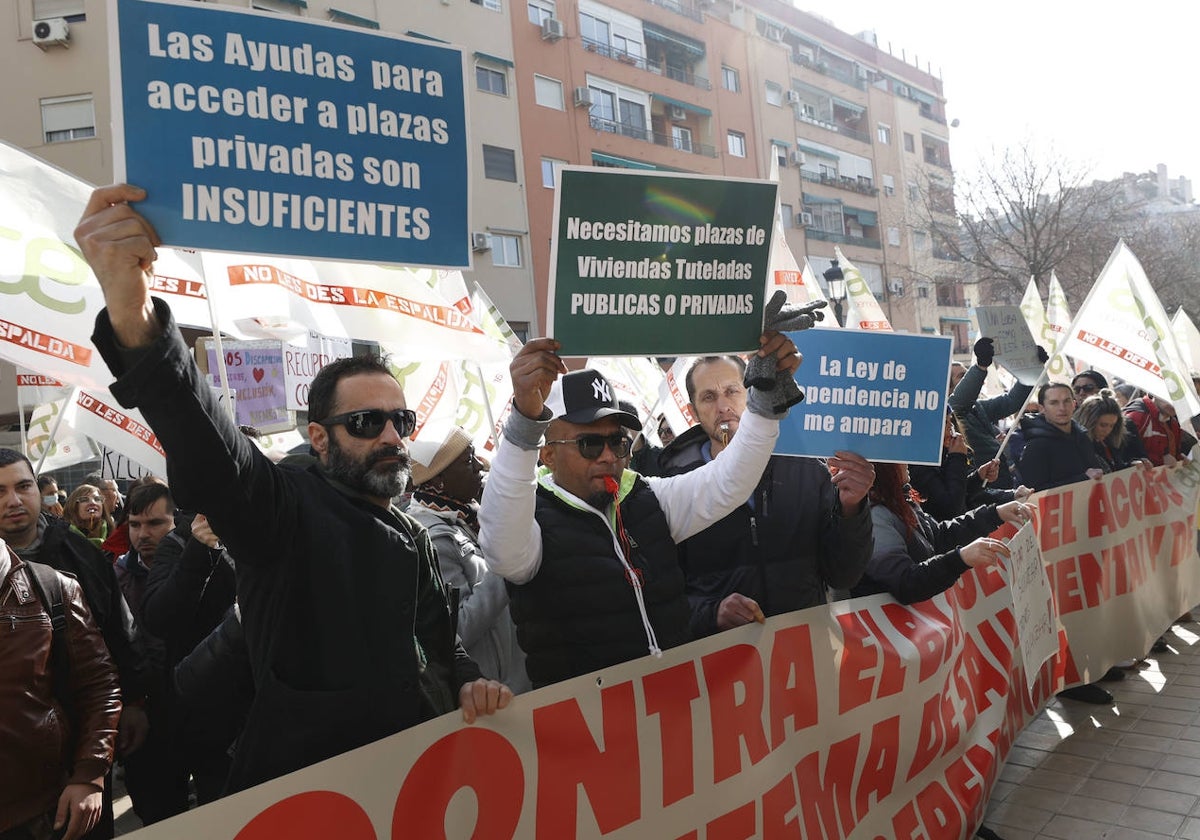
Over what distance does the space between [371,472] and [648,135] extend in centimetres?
3096

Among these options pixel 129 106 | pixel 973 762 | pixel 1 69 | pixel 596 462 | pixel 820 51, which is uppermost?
pixel 820 51

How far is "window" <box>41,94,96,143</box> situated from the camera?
20.5 metres

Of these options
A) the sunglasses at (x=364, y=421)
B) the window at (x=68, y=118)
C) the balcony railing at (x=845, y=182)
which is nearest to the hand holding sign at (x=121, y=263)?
the sunglasses at (x=364, y=421)

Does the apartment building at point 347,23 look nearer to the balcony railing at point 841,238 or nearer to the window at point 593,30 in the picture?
the window at point 593,30

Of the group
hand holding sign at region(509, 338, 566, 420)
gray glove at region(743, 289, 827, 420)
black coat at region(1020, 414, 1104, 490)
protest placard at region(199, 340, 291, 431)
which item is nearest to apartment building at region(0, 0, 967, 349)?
protest placard at region(199, 340, 291, 431)

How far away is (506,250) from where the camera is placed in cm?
2642

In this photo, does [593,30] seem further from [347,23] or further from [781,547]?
[781,547]

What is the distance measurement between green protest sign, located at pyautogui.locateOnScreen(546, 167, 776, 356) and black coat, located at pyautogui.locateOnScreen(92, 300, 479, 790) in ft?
2.41

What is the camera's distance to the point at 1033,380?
22.1 feet

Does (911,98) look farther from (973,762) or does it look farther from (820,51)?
(973,762)

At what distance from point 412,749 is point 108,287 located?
1.11 metres

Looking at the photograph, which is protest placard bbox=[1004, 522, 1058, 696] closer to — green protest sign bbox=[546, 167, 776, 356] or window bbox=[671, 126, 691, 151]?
green protest sign bbox=[546, 167, 776, 356]

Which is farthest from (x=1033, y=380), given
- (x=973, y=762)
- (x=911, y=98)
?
(x=911, y=98)

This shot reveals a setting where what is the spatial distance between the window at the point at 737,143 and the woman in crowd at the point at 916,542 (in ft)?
110
